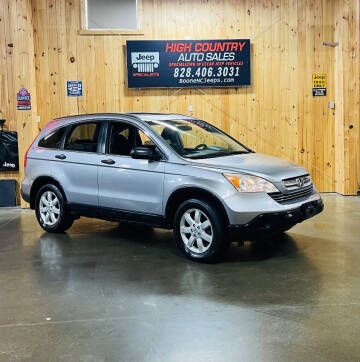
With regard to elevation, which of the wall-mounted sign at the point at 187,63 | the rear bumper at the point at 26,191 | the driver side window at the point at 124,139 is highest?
the wall-mounted sign at the point at 187,63

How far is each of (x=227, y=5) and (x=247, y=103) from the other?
1888 millimetres

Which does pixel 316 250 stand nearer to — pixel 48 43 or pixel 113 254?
pixel 113 254

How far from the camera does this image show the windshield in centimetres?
599

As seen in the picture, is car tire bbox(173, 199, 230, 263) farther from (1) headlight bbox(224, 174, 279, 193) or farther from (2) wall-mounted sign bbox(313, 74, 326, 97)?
(2) wall-mounted sign bbox(313, 74, 326, 97)

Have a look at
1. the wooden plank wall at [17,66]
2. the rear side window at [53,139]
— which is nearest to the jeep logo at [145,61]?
the wooden plank wall at [17,66]

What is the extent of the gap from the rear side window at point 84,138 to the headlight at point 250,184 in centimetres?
210

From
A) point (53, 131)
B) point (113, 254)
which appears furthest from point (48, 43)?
point (113, 254)

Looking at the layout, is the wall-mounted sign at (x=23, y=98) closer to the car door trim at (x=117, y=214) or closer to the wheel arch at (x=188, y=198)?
the car door trim at (x=117, y=214)

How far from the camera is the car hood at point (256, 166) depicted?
5.39 metres

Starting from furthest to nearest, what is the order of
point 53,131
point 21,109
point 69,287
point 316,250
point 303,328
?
point 21,109
point 53,131
point 316,250
point 69,287
point 303,328

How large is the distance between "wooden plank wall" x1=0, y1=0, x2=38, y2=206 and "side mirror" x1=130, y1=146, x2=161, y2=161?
13.8ft

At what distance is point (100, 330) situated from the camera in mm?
3684

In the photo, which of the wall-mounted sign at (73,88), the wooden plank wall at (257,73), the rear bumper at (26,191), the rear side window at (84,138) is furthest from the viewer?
the wall-mounted sign at (73,88)

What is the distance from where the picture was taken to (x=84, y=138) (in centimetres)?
673
